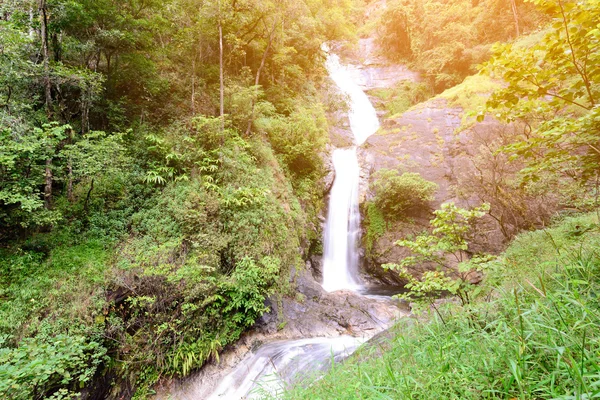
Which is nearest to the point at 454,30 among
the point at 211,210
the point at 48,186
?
the point at 211,210

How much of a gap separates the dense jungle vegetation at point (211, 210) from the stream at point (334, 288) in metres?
0.85

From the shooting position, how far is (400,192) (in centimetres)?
1084

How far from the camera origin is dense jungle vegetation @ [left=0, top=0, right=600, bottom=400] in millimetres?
1970

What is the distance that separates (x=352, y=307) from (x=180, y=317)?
4849 millimetres

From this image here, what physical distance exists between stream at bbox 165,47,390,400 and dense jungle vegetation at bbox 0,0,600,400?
855 millimetres

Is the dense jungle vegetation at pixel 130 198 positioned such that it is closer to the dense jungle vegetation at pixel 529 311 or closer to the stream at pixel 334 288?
the stream at pixel 334 288

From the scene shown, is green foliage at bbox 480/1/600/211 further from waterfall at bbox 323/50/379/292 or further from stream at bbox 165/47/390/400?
waterfall at bbox 323/50/379/292

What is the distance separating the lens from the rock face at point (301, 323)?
5277mm

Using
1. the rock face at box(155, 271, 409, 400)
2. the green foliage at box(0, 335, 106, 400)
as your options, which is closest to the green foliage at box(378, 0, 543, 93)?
the rock face at box(155, 271, 409, 400)

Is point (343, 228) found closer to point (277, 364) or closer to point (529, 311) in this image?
point (277, 364)

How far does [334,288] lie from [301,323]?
12.5 ft

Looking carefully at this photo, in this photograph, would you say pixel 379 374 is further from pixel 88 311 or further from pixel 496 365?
pixel 88 311

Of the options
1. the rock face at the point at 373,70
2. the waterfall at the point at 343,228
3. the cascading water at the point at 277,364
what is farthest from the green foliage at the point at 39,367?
the rock face at the point at 373,70

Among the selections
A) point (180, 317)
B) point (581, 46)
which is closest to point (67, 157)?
point (180, 317)
